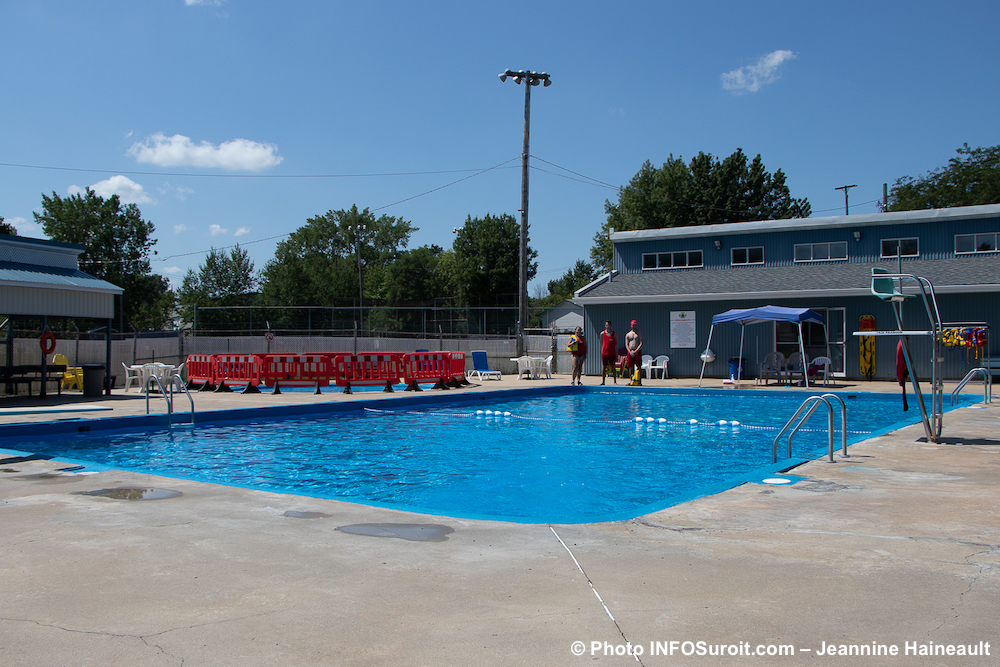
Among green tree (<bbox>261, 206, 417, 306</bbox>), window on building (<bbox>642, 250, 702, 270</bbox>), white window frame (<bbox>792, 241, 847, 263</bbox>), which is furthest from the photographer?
green tree (<bbox>261, 206, 417, 306</bbox>)

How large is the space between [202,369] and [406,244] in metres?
61.9

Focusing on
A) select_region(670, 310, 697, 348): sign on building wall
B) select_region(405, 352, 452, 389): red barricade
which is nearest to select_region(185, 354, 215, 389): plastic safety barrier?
select_region(405, 352, 452, 389): red barricade

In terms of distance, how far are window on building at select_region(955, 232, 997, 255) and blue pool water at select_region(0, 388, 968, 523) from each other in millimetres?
10138

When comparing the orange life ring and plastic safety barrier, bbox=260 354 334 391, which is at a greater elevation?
the orange life ring

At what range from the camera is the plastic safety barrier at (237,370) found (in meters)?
18.5

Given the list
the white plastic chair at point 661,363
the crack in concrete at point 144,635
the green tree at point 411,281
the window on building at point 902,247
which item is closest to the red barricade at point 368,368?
the white plastic chair at point 661,363

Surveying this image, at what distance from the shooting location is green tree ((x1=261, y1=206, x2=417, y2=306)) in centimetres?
6938

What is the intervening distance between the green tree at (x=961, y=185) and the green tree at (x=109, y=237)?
55.5 m

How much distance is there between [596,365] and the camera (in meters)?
25.1

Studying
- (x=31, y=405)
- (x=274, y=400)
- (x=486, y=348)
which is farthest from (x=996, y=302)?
(x=31, y=405)

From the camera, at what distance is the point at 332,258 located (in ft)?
260

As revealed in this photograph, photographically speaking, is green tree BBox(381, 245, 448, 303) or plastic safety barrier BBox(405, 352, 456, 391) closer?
plastic safety barrier BBox(405, 352, 456, 391)

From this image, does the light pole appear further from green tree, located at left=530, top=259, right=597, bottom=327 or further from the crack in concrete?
green tree, located at left=530, top=259, right=597, bottom=327

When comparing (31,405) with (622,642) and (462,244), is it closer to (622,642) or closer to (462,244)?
(622,642)
